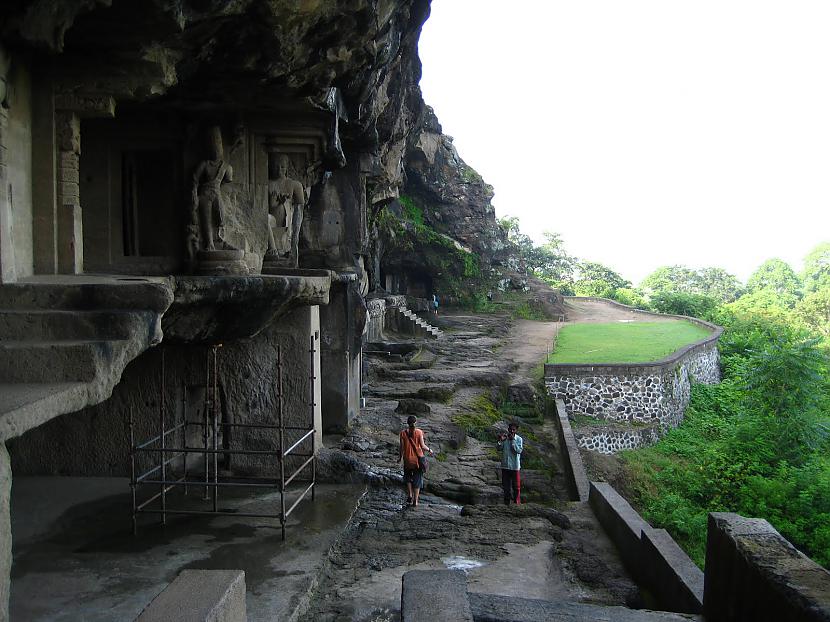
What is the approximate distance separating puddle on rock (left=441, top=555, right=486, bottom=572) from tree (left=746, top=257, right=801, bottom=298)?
5857cm

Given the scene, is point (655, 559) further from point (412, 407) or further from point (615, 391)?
point (615, 391)

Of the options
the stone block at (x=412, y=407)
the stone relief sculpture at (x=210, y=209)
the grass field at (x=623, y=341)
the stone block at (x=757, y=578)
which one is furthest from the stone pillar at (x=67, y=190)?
the grass field at (x=623, y=341)

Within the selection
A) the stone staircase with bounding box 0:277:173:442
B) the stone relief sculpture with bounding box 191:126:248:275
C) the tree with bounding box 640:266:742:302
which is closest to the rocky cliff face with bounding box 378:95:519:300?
the stone relief sculpture with bounding box 191:126:248:275

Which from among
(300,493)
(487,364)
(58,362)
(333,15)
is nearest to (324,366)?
(300,493)

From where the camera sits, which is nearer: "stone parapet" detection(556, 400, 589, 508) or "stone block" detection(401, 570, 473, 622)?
"stone block" detection(401, 570, 473, 622)

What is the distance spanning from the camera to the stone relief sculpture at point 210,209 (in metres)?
8.21

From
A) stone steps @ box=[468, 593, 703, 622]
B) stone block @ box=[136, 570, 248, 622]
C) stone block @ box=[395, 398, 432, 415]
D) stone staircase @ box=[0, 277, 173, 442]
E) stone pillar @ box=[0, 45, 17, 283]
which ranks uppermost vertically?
stone pillar @ box=[0, 45, 17, 283]

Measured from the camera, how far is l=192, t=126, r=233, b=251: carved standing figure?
830cm

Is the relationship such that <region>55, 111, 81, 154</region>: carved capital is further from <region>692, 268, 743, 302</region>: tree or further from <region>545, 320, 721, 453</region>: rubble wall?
<region>692, 268, 743, 302</region>: tree

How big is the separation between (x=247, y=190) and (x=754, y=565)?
719cm

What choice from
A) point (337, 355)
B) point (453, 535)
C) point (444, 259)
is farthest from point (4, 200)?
point (444, 259)

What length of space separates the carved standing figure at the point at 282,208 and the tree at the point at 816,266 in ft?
172

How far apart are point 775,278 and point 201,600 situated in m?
69.1

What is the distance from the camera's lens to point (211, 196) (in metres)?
8.37
